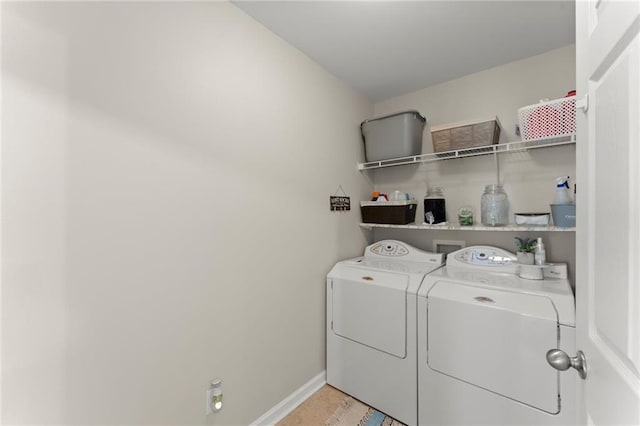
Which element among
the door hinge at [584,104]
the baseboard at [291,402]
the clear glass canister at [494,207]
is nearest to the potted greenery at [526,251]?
the clear glass canister at [494,207]

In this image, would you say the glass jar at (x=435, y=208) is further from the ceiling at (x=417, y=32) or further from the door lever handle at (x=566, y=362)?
the door lever handle at (x=566, y=362)

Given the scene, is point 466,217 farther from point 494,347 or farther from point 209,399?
point 209,399

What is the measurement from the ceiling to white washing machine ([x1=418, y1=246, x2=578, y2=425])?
1.48 meters

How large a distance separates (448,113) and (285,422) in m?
2.60

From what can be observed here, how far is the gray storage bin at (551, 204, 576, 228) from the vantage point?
5.12 feet

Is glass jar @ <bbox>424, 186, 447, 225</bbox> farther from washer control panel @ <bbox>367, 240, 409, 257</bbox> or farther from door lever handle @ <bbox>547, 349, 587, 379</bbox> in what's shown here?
door lever handle @ <bbox>547, 349, 587, 379</bbox>

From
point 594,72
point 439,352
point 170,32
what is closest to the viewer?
point 594,72

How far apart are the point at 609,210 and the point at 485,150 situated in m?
1.51

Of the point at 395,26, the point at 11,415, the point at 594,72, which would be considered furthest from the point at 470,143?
the point at 11,415

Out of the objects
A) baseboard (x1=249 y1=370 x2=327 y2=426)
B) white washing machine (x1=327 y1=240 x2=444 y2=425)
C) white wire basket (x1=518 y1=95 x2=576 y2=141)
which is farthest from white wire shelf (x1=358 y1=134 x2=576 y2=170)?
baseboard (x1=249 y1=370 x2=327 y2=426)

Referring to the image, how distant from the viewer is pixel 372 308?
181 cm

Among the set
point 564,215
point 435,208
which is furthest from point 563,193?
point 435,208

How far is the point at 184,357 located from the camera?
1.28 metres

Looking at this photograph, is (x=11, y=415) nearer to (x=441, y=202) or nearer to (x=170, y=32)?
(x=170, y=32)
